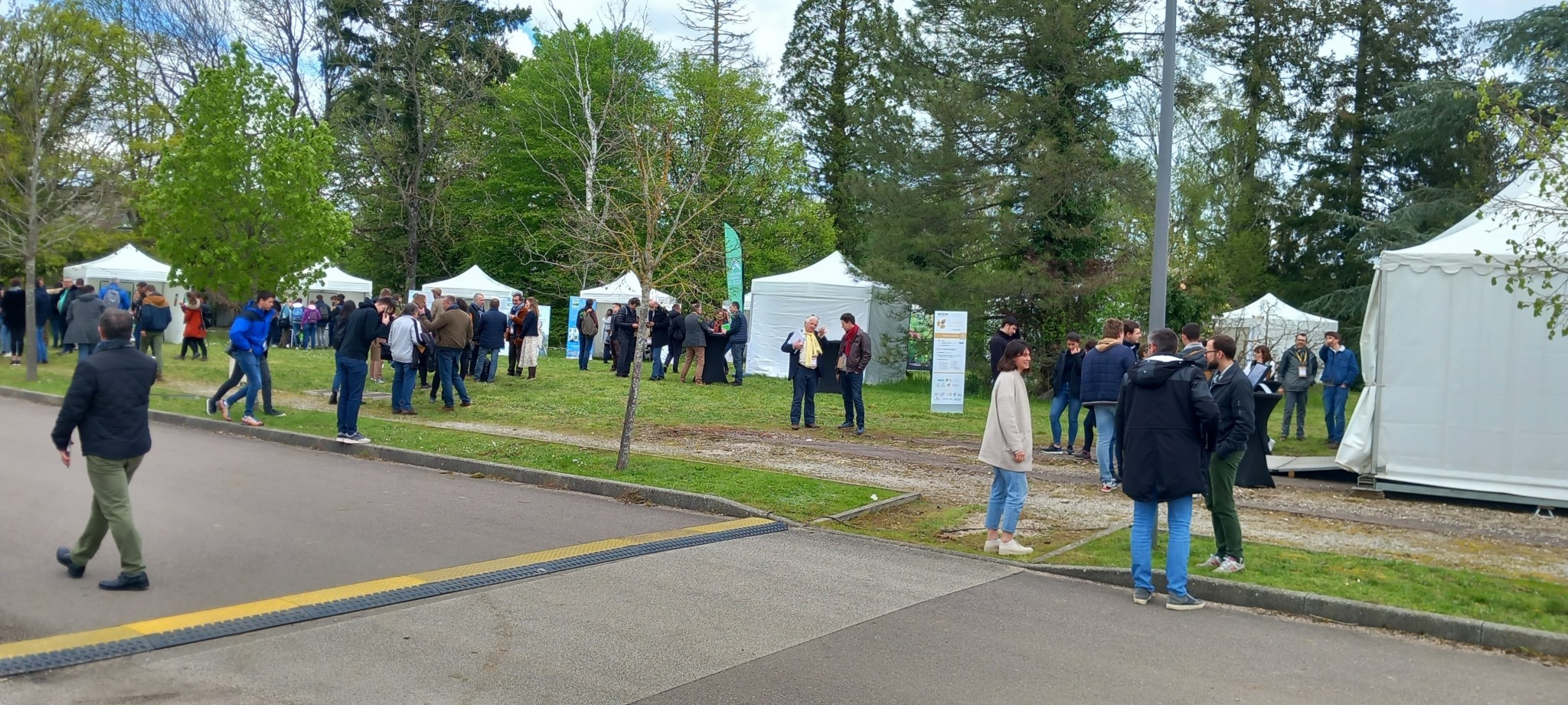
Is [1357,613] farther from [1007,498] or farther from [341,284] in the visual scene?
[341,284]

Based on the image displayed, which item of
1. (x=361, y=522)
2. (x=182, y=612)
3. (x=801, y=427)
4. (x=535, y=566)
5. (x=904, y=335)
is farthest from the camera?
(x=904, y=335)

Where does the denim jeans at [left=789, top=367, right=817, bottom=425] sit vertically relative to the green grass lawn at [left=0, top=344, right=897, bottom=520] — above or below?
above

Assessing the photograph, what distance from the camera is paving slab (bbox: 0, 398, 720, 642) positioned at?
669 cm

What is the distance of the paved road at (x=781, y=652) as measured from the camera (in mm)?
5289

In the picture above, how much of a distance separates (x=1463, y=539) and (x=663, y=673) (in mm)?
8012

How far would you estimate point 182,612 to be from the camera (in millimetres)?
6336

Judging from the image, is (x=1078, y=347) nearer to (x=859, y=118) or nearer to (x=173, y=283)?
(x=859, y=118)

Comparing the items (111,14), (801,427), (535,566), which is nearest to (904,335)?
(801,427)

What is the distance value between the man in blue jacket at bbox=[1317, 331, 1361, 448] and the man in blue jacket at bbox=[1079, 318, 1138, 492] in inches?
265

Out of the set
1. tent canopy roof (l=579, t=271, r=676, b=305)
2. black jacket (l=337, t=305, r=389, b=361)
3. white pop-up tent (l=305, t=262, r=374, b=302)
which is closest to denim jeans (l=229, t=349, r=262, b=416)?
black jacket (l=337, t=305, r=389, b=361)

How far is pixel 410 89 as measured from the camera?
139 feet

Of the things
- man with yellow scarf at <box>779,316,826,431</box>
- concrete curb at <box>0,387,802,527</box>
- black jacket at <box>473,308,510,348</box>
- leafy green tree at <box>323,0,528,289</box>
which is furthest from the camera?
leafy green tree at <box>323,0,528,289</box>

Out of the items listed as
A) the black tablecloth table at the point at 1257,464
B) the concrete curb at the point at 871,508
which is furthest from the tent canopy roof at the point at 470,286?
the black tablecloth table at the point at 1257,464

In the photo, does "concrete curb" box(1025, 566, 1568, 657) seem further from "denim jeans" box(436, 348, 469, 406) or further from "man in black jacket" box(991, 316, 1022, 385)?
"denim jeans" box(436, 348, 469, 406)
